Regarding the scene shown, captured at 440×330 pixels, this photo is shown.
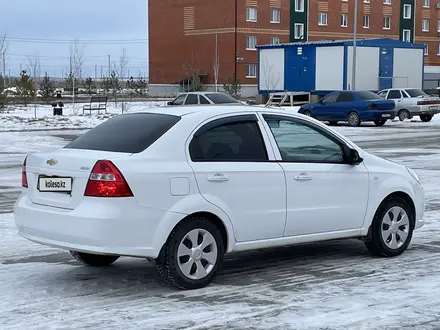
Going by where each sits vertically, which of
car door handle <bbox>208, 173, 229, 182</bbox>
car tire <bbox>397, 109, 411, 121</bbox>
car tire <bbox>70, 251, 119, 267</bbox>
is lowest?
car tire <bbox>70, 251, 119, 267</bbox>

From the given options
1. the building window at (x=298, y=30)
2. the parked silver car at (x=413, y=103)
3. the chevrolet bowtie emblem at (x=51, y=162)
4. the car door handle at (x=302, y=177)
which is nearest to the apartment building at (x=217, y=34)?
the building window at (x=298, y=30)

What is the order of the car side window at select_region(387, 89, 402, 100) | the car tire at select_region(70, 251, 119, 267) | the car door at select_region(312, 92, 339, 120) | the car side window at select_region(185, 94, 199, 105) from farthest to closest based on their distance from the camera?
the car side window at select_region(387, 89, 402, 100), the car door at select_region(312, 92, 339, 120), the car side window at select_region(185, 94, 199, 105), the car tire at select_region(70, 251, 119, 267)

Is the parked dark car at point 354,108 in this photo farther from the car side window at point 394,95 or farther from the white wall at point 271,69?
the white wall at point 271,69

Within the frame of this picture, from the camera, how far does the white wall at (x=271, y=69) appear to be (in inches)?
2157

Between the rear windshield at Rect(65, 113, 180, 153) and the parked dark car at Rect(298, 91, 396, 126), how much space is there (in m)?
27.4

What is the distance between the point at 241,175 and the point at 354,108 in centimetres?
2767

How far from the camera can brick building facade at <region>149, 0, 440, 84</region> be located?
7119cm

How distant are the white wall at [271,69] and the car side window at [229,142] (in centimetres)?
4801

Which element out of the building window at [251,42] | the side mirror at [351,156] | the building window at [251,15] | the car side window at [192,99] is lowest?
the side mirror at [351,156]

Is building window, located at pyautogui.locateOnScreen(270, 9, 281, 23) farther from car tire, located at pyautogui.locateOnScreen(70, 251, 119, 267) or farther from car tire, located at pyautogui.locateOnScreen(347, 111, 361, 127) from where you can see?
car tire, located at pyautogui.locateOnScreen(70, 251, 119, 267)

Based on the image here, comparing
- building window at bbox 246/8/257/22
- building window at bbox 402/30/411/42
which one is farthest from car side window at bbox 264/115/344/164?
building window at bbox 402/30/411/42

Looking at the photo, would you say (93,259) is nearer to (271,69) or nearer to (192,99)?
(192,99)

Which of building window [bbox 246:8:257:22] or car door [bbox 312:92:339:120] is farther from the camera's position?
building window [bbox 246:8:257:22]

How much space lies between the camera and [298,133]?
749cm
